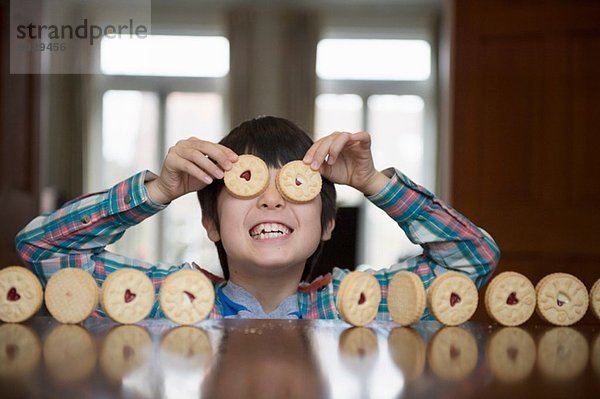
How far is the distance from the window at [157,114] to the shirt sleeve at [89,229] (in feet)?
17.3

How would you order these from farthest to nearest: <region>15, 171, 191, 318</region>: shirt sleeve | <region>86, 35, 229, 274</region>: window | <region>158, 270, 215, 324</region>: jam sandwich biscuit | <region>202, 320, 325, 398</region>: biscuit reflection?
<region>86, 35, 229, 274</region>: window
<region>15, 171, 191, 318</region>: shirt sleeve
<region>158, 270, 215, 324</region>: jam sandwich biscuit
<region>202, 320, 325, 398</region>: biscuit reflection

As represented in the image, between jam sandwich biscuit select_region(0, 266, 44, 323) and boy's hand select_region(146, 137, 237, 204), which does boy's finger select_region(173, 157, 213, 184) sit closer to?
boy's hand select_region(146, 137, 237, 204)

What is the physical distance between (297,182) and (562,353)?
0.48 m

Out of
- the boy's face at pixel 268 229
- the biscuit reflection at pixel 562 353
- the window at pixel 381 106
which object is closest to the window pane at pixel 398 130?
the window at pixel 381 106

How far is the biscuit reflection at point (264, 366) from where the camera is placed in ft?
1.79

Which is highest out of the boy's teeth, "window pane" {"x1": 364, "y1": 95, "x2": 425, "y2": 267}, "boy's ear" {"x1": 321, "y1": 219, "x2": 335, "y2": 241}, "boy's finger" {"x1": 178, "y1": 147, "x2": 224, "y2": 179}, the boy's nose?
"window pane" {"x1": 364, "y1": 95, "x2": 425, "y2": 267}

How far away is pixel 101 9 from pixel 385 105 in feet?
8.46

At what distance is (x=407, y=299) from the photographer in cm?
96

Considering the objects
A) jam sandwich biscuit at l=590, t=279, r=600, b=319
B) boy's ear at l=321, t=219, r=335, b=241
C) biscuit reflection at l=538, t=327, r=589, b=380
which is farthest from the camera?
boy's ear at l=321, t=219, r=335, b=241

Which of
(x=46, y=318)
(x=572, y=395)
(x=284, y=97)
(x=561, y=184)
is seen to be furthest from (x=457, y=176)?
(x=284, y=97)

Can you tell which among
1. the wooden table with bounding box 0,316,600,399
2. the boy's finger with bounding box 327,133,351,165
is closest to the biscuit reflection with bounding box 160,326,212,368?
the wooden table with bounding box 0,316,600,399

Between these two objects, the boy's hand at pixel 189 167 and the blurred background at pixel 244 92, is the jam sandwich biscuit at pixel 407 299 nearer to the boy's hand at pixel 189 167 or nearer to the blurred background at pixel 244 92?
the boy's hand at pixel 189 167

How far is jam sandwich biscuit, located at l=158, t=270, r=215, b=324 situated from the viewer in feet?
2.98

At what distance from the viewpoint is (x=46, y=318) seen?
999mm
